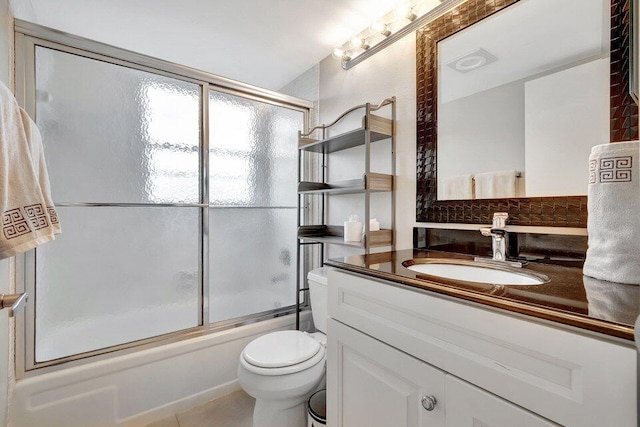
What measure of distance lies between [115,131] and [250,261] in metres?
1.07

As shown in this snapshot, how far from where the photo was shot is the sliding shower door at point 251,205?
1.85 m

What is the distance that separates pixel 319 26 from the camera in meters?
1.71

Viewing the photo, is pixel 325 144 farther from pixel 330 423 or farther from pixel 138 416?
pixel 138 416

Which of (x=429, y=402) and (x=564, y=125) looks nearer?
(x=429, y=402)

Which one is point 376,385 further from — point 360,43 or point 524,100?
point 360,43

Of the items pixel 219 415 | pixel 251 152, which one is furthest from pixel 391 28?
pixel 219 415

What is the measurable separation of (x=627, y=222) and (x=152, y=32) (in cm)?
235

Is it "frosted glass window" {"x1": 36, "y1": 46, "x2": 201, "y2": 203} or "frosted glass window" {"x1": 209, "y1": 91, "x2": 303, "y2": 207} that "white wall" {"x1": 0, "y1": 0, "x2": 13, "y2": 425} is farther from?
"frosted glass window" {"x1": 209, "y1": 91, "x2": 303, "y2": 207}

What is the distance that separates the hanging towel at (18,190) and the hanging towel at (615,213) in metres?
1.52

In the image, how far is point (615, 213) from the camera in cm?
68

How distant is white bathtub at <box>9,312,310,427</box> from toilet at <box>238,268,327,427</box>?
1.43 ft

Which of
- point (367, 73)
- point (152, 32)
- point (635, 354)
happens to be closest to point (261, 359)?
point (635, 354)

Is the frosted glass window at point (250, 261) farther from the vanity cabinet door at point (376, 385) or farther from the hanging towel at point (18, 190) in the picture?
the vanity cabinet door at point (376, 385)

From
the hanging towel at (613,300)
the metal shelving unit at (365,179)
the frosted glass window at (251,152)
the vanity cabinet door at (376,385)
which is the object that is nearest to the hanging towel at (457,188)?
the metal shelving unit at (365,179)
